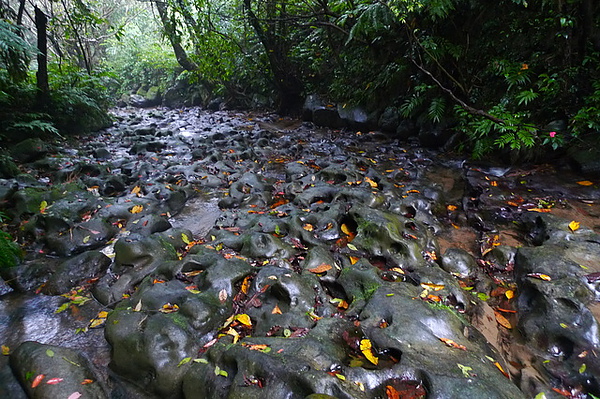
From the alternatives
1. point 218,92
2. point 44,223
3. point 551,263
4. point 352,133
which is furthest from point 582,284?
point 218,92

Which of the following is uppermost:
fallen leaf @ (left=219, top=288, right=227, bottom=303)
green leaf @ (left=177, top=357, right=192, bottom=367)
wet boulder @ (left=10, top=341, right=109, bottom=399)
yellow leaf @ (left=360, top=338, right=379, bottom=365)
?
wet boulder @ (left=10, top=341, right=109, bottom=399)

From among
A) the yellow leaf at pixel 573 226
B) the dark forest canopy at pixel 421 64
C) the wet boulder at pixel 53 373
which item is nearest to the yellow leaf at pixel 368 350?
the wet boulder at pixel 53 373

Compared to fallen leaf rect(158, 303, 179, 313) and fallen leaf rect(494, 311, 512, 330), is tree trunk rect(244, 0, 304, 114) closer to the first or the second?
fallen leaf rect(158, 303, 179, 313)

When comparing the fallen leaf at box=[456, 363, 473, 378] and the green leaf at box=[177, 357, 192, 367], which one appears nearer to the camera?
the fallen leaf at box=[456, 363, 473, 378]

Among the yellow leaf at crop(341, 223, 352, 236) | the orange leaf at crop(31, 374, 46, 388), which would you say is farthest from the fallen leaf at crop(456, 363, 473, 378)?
the orange leaf at crop(31, 374, 46, 388)

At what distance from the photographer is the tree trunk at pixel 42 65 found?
23.0 ft

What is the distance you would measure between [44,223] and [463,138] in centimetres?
741

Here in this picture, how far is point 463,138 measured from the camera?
6.50 meters

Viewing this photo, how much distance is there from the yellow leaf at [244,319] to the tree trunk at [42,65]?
25.8ft

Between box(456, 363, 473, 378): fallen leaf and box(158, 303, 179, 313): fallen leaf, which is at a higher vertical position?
box(158, 303, 179, 313): fallen leaf

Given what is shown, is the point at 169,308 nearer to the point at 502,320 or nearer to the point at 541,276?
the point at 502,320

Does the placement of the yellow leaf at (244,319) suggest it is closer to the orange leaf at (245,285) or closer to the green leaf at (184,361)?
the orange leaf at (245,285)

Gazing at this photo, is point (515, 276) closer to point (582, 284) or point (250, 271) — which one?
point (582, 284)

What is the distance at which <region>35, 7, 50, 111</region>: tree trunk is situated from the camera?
7.00m
